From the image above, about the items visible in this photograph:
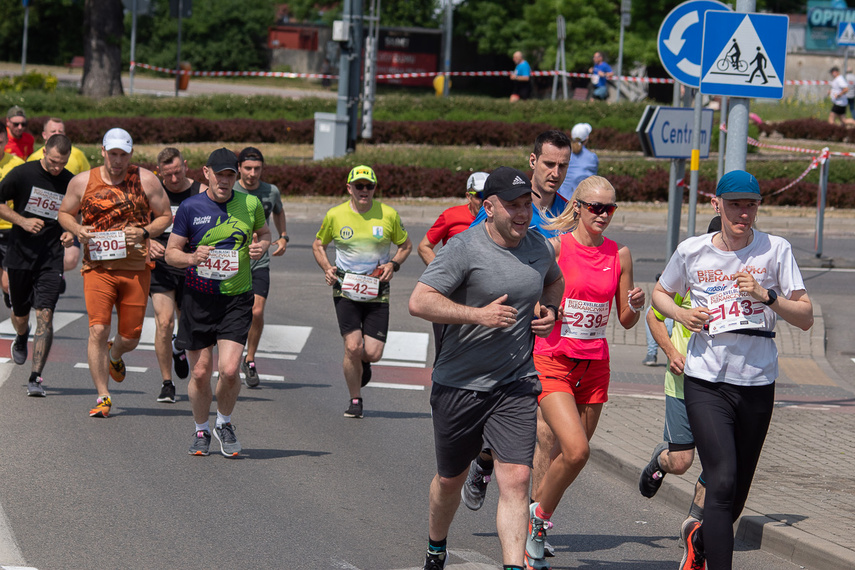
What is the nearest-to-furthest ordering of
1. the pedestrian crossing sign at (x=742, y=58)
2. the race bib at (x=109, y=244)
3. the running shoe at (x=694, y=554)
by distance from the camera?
the running shoe at (x=694, y=554), the race bib at (x=109, y=244), the pedestrian crossing sign at (x=742, y=58)

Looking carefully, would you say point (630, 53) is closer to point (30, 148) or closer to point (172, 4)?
point (172, 4)

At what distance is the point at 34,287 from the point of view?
34.4 ft

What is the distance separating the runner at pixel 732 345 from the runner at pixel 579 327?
24.2 inches

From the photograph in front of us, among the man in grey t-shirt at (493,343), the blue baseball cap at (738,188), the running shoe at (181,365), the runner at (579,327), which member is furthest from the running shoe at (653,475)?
the running shoe at (181,365)

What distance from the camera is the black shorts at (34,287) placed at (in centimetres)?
1034

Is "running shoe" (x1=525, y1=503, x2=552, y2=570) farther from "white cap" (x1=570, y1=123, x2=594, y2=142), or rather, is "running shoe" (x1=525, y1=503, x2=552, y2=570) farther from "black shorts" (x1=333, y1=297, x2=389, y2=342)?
"white cap" (x1=570, y1=123, x2=594, y2=142)

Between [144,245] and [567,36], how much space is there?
4383cm

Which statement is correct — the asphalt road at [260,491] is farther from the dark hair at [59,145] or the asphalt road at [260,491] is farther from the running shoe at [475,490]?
the dark hair at [59,145]

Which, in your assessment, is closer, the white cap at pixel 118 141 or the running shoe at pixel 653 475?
the running shoe at pixel 653 475

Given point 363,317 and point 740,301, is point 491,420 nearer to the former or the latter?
point 740,301

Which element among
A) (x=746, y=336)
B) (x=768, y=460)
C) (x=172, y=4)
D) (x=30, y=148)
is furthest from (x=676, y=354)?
(x=172, y=4)

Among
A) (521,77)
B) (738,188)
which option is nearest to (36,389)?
(738,188)

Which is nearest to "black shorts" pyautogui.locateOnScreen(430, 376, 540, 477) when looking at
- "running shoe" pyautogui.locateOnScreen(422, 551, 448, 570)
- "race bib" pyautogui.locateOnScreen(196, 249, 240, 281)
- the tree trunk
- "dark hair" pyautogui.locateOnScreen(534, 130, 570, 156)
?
"running shoe" pyautogui.locateOnScreen(422, 551, 448, 570)

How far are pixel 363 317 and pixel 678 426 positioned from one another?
3831 mm
